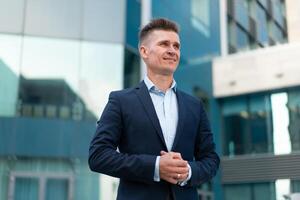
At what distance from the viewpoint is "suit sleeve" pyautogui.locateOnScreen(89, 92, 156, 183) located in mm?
1944

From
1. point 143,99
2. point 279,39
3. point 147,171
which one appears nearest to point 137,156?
point 147,171

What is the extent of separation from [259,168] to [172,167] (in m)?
15.6

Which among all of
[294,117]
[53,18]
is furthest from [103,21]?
[294,117]

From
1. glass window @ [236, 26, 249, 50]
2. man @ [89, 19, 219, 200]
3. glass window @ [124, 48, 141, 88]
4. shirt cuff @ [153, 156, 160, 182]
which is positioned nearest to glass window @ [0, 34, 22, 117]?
glass window @ [124, 48, 141, 88]

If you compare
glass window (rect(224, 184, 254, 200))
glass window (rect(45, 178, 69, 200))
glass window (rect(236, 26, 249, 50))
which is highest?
glass window (rect(236, 26, 249, 50))

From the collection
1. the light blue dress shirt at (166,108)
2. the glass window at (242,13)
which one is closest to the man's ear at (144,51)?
the light blue dress shirt at (166,108)

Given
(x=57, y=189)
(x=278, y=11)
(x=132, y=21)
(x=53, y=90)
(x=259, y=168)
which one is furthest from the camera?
(x=278, y=11)

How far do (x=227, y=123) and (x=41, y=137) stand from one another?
24.5ft

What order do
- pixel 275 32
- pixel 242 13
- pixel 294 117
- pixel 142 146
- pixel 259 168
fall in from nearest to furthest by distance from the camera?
1. pixel 142 146
2. pixel 294 117
3. pixel 259 168
4. pixel 242 13
5. pixel 275 32

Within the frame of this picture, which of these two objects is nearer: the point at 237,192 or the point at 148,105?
the point at 148,105

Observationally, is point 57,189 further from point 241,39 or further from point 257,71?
point 241,39

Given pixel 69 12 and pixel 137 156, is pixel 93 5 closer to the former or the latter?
pixel 69 12

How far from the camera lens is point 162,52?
223 centimetres

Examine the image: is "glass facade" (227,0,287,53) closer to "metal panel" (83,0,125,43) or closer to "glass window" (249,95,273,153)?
"glass window" (249,95,273,153)
